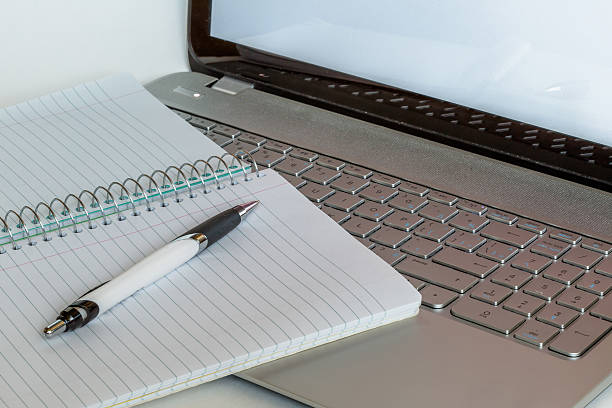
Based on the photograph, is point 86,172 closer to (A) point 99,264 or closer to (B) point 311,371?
(A) point 99,264

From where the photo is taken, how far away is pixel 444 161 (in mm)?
785

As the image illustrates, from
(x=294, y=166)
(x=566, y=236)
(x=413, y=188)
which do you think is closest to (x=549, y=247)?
(x=566, y=236)

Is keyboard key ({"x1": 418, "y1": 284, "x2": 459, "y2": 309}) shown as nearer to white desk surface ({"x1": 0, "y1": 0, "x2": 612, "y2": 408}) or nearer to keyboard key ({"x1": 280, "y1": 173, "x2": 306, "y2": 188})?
keyboard key ({"x1": 280, "y1": 173, "x2": 306, "y2": 188})

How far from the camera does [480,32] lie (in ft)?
2.52

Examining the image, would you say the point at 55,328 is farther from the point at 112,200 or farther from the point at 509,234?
the point at 509,234

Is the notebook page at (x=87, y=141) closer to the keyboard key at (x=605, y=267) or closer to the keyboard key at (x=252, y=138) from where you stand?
the keyboard key at (x=252, y=138)

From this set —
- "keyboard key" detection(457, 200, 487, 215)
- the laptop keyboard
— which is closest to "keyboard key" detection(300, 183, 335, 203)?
Answer: the laptop keyboard

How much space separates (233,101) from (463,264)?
37 centimetres

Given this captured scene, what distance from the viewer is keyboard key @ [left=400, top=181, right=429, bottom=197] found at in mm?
729

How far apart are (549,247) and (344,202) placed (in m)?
0.16

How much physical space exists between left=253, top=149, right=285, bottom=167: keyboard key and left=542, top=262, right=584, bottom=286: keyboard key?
10.5 inches

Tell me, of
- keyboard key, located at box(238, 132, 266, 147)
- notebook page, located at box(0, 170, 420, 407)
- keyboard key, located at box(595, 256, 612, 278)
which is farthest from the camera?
keyboard key, located at box(238, 132, 266, 147)

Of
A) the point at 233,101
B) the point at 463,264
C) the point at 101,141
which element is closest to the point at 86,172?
the point at 101,141

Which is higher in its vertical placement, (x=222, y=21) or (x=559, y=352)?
(x=222, y=21)
